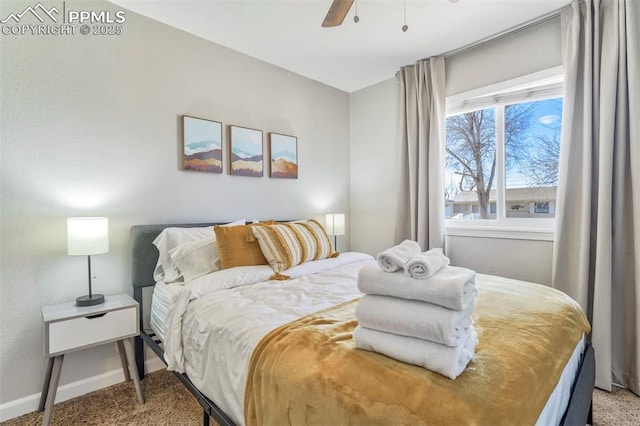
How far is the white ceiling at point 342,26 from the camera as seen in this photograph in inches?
86.3

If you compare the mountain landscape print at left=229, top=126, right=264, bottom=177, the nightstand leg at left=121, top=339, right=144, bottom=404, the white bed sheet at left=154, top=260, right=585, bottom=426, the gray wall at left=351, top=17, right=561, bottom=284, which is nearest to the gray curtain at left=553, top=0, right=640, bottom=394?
the gray wall at left=351, top=17, right=561, bottom=284

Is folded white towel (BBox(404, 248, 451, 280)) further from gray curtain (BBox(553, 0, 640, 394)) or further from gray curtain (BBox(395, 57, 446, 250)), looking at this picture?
gray curtain (BBox(395, 57, 446, 250))

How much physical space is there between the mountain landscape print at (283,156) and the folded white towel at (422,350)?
2.37 m

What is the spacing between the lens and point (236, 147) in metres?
2.81

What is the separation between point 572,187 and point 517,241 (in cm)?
59

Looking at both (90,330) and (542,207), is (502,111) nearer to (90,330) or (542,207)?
(542,207)

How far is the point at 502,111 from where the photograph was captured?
276cm

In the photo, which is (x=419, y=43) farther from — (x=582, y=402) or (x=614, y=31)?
(x=582, y=402)

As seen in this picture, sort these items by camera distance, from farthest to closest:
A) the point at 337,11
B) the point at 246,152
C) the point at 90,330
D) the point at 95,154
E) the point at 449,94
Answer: the point at 449,94 → the point at 246,152 → the point at 95,154 → the point at 90,330 → the point at 337,11

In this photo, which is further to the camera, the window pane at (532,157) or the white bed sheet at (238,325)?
the window pane at (532,157)

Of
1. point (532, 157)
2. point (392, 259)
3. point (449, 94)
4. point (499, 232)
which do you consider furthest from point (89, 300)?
point (532, 157)

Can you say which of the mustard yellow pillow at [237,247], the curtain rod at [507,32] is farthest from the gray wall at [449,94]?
the mustard yellow pillow at [237,247]

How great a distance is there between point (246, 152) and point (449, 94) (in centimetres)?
208

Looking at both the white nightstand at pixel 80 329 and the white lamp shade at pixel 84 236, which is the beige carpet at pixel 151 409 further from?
the white lamp shade at pixel 84 236
